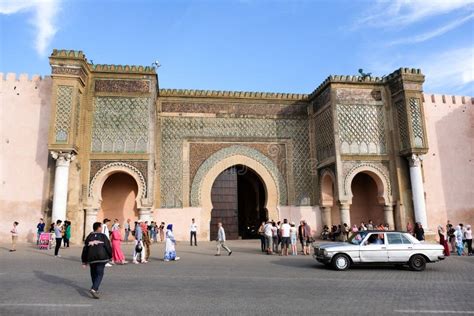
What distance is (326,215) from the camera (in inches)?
569

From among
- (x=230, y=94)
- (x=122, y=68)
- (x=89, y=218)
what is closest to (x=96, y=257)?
(x=89, y=218)

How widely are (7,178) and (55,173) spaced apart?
2.02 metres

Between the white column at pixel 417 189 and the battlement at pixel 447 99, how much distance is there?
3461 millimetres

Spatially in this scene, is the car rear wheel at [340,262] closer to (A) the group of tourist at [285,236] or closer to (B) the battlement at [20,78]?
(A) the group of tourist at [285,236]

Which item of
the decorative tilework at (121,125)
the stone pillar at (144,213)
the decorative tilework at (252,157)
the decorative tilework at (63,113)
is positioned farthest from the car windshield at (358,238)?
the decorative tilework at (63,113)

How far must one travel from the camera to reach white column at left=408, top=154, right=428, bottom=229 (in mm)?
12852

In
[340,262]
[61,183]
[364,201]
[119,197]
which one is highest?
[61,183]

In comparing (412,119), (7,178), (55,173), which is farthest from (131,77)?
(412,119)

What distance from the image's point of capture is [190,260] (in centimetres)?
858

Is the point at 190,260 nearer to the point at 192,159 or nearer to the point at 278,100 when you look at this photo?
the point at 192,159

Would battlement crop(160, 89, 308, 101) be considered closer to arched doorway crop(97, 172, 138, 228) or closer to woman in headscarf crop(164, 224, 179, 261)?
arched doorway crop(97, 172, 138, 228)

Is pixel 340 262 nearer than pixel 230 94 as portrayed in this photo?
Yes

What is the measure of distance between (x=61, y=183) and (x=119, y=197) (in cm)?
288

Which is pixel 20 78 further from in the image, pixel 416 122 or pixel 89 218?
pixel 416 122
